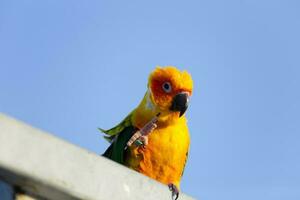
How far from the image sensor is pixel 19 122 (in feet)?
6.90

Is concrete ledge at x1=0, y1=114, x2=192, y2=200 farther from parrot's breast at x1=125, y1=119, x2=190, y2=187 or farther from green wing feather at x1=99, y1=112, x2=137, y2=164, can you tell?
green wing feather at x1=99, y1=112, x2=137, y2=164

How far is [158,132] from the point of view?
567 cm

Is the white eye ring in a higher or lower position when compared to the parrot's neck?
higher

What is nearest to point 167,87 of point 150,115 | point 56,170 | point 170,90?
point 170,90

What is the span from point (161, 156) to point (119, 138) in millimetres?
473

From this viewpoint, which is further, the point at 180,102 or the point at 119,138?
the point at 180,102

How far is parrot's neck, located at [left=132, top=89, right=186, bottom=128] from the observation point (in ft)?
18.9

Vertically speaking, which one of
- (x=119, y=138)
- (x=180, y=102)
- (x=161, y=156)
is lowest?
(x=161, y=156)

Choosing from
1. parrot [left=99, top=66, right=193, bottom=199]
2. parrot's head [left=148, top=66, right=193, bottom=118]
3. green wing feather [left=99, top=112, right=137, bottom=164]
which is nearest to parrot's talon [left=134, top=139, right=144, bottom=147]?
parrot [left=99, top=66, right=193, bottom=199]

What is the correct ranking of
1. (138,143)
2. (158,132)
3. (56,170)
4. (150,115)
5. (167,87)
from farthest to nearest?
(167,87)
(150,115)
(158,132)
(138,143)
(56,170)

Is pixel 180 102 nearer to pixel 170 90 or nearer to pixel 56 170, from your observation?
pixel 170 90

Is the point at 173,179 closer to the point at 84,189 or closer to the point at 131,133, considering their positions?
the point at 131,133

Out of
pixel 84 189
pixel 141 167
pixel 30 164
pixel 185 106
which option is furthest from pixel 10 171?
pixel 185 106

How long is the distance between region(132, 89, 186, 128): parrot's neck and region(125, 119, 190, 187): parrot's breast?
75mm
